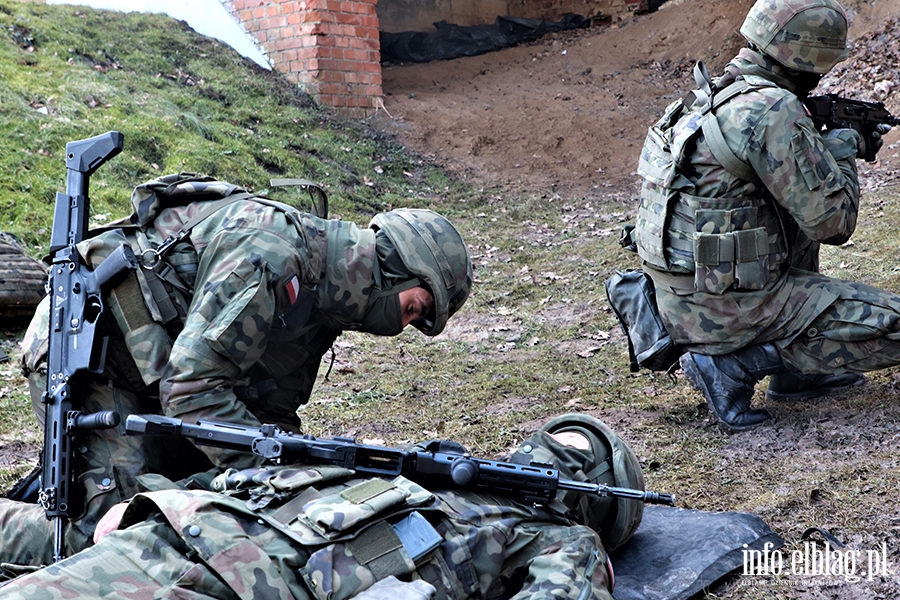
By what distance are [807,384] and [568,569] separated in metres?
2.64

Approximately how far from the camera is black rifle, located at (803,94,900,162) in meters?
4.50

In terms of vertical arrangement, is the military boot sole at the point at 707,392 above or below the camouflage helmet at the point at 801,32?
below

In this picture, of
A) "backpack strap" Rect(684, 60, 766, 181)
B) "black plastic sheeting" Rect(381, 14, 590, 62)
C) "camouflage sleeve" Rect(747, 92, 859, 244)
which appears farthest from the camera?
→ "black plastic sheeting" Rect(381, 14, 590, 62)

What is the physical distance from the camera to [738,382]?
4277 millimetres

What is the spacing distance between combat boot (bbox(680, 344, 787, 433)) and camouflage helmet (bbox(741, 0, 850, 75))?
4.39 ft

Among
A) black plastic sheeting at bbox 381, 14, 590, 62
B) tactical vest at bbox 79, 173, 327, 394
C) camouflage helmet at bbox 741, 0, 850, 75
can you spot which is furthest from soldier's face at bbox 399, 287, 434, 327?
black plastic sheeting at bbox 381, 14, 590, 62

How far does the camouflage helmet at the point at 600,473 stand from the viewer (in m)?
2.95

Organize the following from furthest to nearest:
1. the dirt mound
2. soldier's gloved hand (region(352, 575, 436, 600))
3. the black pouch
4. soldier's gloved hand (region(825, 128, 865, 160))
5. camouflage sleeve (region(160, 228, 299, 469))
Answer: the dirt mound
the black pouch
soldier's gloved hand (region(825, 128, 865, 160))
camouflage sleeve (region(160, 228, 299, 469))
soldier's gloved hand (region(352, 575, 436, 600))

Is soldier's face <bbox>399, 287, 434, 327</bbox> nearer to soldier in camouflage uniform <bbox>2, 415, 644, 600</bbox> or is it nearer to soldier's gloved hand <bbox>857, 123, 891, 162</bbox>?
soldier in camouflage uniform <bbox>2, 415, 644, 600</bbox>

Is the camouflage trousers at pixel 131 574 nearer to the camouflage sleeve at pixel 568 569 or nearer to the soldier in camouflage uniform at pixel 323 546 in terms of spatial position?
the soldier in camouflage uniform at pixel 323 546

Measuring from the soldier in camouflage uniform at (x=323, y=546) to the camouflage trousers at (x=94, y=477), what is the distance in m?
0.43

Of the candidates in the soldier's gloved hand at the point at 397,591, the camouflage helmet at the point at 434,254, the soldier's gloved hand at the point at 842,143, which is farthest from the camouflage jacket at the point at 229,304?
the soldier's gloved hand at the point at 842,143

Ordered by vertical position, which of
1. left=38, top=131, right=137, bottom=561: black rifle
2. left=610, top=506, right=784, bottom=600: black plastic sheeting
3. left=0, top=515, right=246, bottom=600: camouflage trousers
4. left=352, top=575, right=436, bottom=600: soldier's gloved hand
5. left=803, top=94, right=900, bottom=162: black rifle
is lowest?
left=610, top=506, right=784, bottom=600: black plastic sheeting

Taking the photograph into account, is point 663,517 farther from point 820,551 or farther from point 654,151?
point 654,151
